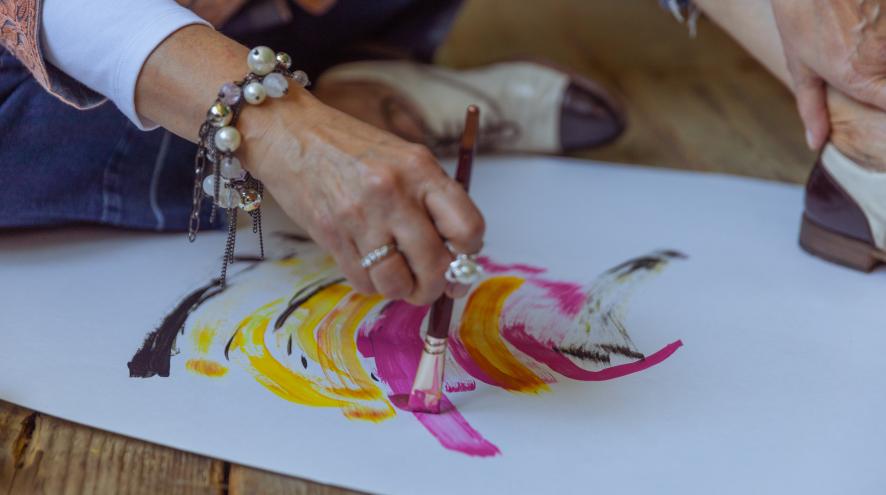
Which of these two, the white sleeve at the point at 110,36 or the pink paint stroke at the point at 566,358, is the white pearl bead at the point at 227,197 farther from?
the pink paint stroke at the point at 566,358

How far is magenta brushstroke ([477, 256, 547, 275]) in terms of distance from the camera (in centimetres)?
108

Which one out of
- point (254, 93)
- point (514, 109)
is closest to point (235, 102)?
point (254, 93)

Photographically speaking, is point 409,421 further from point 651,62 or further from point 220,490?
point 651,62

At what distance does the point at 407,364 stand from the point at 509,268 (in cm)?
25

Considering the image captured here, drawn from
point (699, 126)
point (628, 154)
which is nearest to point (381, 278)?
point (628, 154)

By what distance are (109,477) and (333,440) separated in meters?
0.17

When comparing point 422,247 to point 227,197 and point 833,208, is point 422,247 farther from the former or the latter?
point 833,208

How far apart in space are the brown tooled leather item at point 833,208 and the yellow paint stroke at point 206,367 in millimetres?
703

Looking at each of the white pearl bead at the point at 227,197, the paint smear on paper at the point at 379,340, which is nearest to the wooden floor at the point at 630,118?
the paint smear on paper at the point at 379,340

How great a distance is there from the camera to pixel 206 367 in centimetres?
86

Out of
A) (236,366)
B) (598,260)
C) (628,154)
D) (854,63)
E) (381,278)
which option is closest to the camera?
(381,278)

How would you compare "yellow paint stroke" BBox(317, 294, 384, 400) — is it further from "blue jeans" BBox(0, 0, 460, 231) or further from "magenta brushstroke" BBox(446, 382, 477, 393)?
"blue jeans" BBox(0, 0, 460, 231)

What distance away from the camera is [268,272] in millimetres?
1040

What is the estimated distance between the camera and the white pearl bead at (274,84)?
75 centimetres
